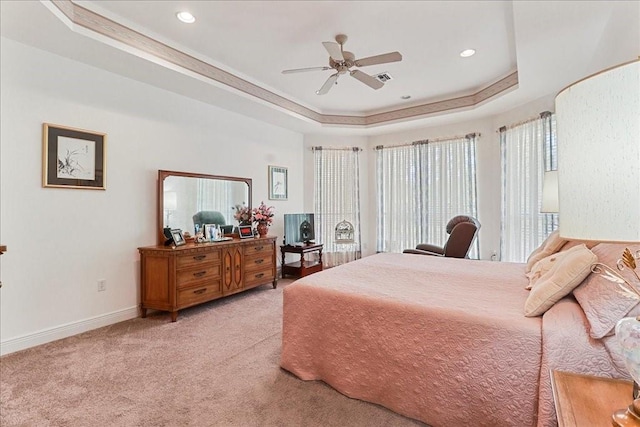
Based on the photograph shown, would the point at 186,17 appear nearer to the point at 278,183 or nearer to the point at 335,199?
the point at 278,183

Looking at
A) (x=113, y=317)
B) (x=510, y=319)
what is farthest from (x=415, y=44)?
(x=113, y=317)

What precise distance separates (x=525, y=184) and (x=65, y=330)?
5688 mm

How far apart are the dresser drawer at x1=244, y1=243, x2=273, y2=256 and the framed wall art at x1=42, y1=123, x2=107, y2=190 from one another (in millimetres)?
1745

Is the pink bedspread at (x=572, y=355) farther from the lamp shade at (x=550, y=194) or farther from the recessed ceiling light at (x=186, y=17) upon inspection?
the recessed ceiling light at (x=186, y=17)

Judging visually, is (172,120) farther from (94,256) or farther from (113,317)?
Result: (113,317)

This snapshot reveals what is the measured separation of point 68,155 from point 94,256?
1.00 metres

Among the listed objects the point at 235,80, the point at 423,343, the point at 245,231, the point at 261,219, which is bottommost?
the point at 423,343

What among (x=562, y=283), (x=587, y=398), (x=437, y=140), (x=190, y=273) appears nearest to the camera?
(x=587, y=398)

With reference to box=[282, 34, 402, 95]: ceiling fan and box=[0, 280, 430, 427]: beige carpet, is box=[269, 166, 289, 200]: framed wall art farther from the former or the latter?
Result: box=[0, 280, 430, 427]: beige carpet

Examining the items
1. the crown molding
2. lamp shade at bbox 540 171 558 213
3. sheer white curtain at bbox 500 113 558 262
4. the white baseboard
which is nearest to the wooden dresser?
the white baseboard

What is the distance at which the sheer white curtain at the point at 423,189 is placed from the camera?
532cm

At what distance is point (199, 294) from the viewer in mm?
3525

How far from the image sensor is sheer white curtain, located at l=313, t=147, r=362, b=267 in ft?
19.9

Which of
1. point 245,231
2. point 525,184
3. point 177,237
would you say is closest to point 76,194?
point 177,237
